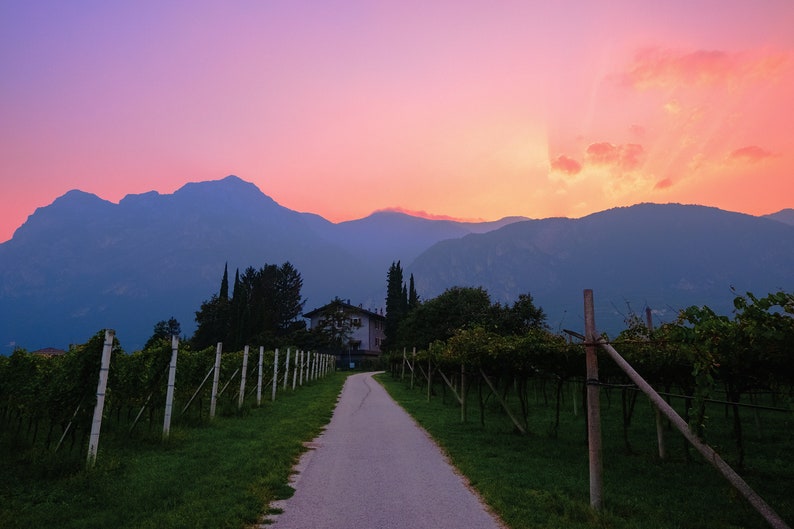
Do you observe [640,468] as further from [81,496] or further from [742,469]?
[81,496]

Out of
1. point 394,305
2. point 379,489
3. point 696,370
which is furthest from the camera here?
point 394,305

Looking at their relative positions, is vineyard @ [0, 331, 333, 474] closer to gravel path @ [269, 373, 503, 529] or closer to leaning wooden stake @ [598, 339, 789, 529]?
gravel path @ [269, 373, 503, 529]

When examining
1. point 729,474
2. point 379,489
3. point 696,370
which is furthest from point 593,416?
point 379,489

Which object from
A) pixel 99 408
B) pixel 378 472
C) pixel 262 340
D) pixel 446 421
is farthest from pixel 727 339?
pixel 262 340

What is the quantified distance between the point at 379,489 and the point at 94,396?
6089mm

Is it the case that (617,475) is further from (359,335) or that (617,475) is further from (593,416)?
(359,335)

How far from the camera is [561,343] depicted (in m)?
13.5

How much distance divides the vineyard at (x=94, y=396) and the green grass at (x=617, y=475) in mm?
7358

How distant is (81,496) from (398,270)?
9062 centimetres

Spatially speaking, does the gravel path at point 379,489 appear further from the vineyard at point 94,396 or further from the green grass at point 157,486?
the vineyard at point 94,396

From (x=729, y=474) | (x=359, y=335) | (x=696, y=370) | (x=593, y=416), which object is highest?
(x=359, y=335)

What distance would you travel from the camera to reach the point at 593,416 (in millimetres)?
7543

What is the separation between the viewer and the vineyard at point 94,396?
9.52 meters

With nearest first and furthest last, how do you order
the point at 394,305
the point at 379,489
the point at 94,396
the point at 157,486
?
the point at 157,486, the point at 379,489, the point at 94,396, the point at 394,305
